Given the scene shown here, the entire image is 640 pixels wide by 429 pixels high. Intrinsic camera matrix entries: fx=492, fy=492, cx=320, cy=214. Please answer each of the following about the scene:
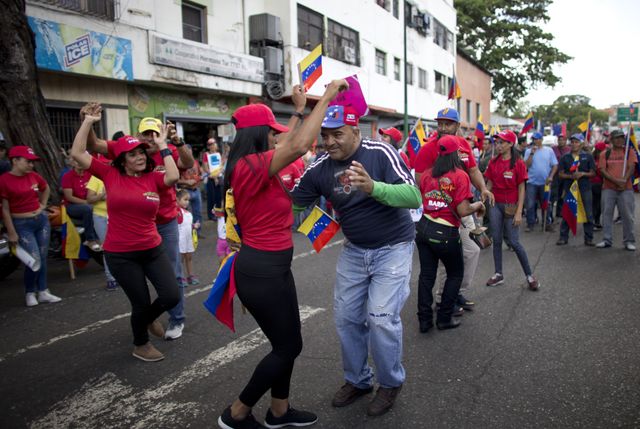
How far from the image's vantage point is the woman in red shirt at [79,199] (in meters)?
7.36

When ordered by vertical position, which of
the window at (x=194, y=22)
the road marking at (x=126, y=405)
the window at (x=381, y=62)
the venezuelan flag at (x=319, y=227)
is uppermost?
the window at (x=381, y=62)

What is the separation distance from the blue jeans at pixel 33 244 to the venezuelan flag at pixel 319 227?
427cm

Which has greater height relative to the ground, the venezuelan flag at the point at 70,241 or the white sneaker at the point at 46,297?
the venezuelan flag at the point at 70,241

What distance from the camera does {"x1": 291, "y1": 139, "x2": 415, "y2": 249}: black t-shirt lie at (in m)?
3.08

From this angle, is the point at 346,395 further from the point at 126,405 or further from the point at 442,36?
the point at 442,36

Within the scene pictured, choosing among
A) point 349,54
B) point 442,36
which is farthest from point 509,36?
point 349,54

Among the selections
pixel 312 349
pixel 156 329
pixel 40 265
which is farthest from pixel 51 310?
pixel 312 349

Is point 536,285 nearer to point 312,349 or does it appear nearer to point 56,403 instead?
point 312,349

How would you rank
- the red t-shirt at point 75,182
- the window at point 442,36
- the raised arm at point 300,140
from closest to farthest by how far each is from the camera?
the raised arm at point 300,140
the red t-shirt at point 75,182
the window at point 442,36

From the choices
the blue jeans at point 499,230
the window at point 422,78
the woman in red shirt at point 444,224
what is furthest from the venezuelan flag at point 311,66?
the window at point 422,78

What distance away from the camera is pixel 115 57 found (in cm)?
1190

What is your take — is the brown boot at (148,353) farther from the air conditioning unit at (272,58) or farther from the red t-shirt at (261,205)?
the air conditioning unit at (272,58)

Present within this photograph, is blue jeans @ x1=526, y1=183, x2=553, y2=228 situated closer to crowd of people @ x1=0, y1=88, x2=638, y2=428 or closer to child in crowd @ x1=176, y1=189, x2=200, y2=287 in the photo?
crowd of people @ x1=0, y1=88, x2=638, y2=428

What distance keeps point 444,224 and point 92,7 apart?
10964 millimetres
